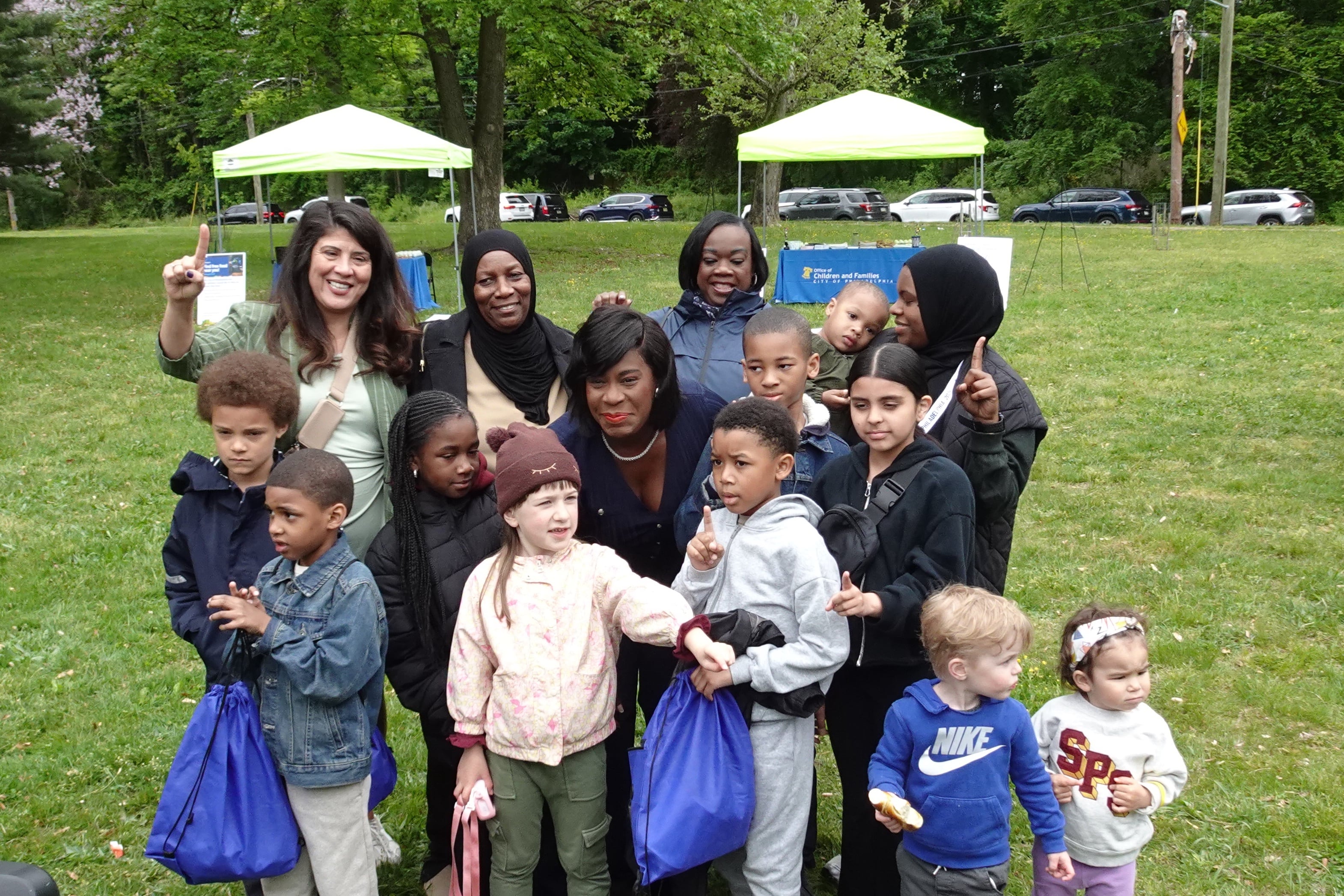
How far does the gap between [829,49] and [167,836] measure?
99.4ft

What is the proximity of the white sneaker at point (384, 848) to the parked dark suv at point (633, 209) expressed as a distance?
3607 cm

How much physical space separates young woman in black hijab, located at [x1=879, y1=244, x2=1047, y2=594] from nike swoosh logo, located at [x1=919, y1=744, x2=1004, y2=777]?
53 cm

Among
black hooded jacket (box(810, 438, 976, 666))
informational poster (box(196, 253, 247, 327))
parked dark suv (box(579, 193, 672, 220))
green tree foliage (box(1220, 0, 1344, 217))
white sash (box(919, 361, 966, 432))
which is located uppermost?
green tree foliage (box(1220, 0, 1344, 217))

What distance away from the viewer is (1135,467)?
7766 millimetres

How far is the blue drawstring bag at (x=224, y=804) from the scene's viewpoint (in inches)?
98.2

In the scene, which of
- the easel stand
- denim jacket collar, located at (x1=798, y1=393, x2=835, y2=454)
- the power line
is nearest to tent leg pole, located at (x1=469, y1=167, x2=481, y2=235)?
the easel stand

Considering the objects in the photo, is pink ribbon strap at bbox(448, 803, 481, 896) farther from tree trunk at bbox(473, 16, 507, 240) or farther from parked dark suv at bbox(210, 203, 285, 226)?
parked dark suv at bbox(210, 203, 285, 226)

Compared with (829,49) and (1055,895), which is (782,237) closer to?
(829,49)

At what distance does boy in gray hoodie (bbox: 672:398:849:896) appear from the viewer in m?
2.54

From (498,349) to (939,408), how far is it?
136 centimetres

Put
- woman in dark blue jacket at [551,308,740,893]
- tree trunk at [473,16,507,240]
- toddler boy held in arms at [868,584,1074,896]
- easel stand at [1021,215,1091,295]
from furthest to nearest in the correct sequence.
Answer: tree trunk at [473,16,507,240]
easel stand at [1021,215,1091,295]
woman in dark blue jacket at [551,308,740,893]
toddler boy held in arms at [868,584,1074,896]

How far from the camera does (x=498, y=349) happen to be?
132 inches

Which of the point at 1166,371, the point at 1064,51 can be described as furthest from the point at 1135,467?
the point at 1064,51

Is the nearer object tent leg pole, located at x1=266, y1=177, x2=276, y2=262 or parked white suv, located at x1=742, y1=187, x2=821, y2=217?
tent leg pole, located at x1=266, y1=177, x2=276, y2=262
